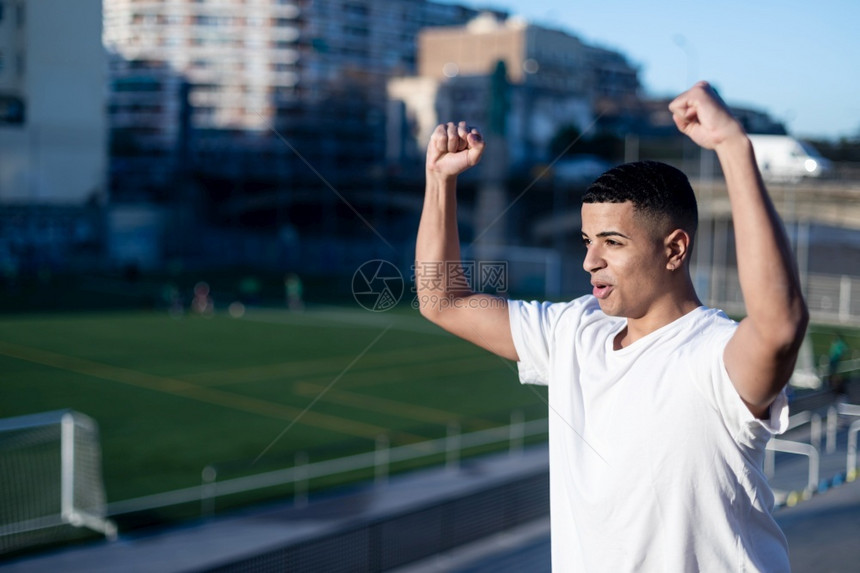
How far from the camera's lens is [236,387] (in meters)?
17.2

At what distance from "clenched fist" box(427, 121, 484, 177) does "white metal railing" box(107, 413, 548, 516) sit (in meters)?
8.85

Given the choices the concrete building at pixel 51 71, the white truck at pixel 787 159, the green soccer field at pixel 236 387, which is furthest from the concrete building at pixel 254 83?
the green soccer field at pixel 236 387

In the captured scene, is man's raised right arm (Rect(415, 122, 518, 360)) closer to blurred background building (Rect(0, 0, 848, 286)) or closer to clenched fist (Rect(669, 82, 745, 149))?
clenched fist (Rect(669, 82, 745, 149))

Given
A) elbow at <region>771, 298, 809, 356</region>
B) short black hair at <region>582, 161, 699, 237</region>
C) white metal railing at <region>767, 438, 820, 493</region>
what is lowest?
white metal railing at <region>767, 438, 820, 493</region>

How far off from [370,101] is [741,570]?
147ft

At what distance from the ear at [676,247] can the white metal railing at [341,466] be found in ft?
30.3

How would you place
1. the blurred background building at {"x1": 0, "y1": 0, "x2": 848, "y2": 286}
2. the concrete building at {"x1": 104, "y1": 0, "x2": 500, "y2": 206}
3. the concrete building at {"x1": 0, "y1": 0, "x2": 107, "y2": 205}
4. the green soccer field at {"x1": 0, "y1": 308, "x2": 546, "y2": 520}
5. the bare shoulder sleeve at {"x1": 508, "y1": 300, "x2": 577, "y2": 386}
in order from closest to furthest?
the bare shoulder sleeve at {"x1": 508, "y1": 300, "x2": 577, "y2": 386} < the concrete building at {"x1": 0, "y1": 0, "x2": 107, "y2": 205} < the blurred background building at {"x1": 0, "y1": 0, "x2": 848, "y2": 286} < the concrete building at {"x1": 104, "y1": 0, "x2": 500, "y2": 206} < the green soccer field at {"x1": 0, "y1": 308, "x2": 546, "y2": 520}

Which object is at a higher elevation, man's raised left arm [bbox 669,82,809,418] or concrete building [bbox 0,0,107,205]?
concrete building [bbox 0,0,107,205]

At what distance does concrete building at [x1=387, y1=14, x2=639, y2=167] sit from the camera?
35.1 meters

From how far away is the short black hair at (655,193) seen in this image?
177 centimetres

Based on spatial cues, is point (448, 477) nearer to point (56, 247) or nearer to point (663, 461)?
point (663, 461)

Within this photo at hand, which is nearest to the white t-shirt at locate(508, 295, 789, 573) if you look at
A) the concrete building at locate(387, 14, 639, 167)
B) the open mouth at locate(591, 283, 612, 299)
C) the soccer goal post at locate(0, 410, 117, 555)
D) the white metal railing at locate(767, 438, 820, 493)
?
the open mouth at locate(591, 283, 612, 299)

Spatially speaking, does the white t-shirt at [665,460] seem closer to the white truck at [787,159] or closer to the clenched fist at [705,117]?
the clenched fist at [705,117]

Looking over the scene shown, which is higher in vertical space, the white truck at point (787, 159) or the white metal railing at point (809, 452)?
the white truck at point (787, 159)
